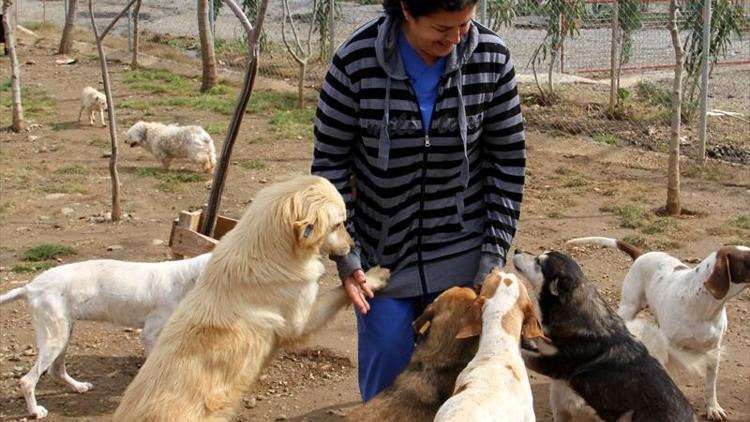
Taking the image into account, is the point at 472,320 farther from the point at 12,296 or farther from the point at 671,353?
the point at 12,296

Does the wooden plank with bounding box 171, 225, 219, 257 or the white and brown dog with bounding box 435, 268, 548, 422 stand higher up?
the white and brown dog with bounding box 435, 268, 548, 422

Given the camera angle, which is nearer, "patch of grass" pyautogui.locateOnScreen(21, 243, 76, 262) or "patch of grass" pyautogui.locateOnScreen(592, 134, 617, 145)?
"patch of grass" pyautogui.locateOnScreen(21, 243, 76, 262)

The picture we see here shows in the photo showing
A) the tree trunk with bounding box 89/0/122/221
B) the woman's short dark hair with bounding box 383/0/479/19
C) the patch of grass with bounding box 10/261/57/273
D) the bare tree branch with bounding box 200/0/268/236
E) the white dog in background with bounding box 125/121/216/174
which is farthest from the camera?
the white dog in background with bounding box 125/121/216/174

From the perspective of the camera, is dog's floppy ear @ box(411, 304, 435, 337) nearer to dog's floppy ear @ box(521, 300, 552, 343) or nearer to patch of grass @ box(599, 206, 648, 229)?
dog's floppy ear @ box(521, 300, 552, 343)

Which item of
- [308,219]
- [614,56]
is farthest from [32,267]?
[614,56]

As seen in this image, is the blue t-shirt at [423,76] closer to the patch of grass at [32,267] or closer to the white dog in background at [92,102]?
the patch of grass at [32,267]

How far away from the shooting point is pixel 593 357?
193 inches

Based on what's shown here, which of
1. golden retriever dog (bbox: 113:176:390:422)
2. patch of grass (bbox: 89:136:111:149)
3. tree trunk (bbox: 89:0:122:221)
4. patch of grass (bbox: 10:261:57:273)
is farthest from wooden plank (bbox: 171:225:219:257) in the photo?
patch of grass (bbox: 89:136:111:149)

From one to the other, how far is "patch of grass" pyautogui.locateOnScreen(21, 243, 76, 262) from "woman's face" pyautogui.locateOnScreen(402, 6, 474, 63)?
5534 millimetres

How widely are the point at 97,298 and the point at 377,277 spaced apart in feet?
8.71

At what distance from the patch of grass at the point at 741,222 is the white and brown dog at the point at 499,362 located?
5.74 meters

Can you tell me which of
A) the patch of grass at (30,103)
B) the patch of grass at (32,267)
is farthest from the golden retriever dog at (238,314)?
the patch of grass at (30,103)

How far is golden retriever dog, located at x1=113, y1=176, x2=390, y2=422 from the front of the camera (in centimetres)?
423

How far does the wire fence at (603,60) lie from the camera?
12.7 meters
